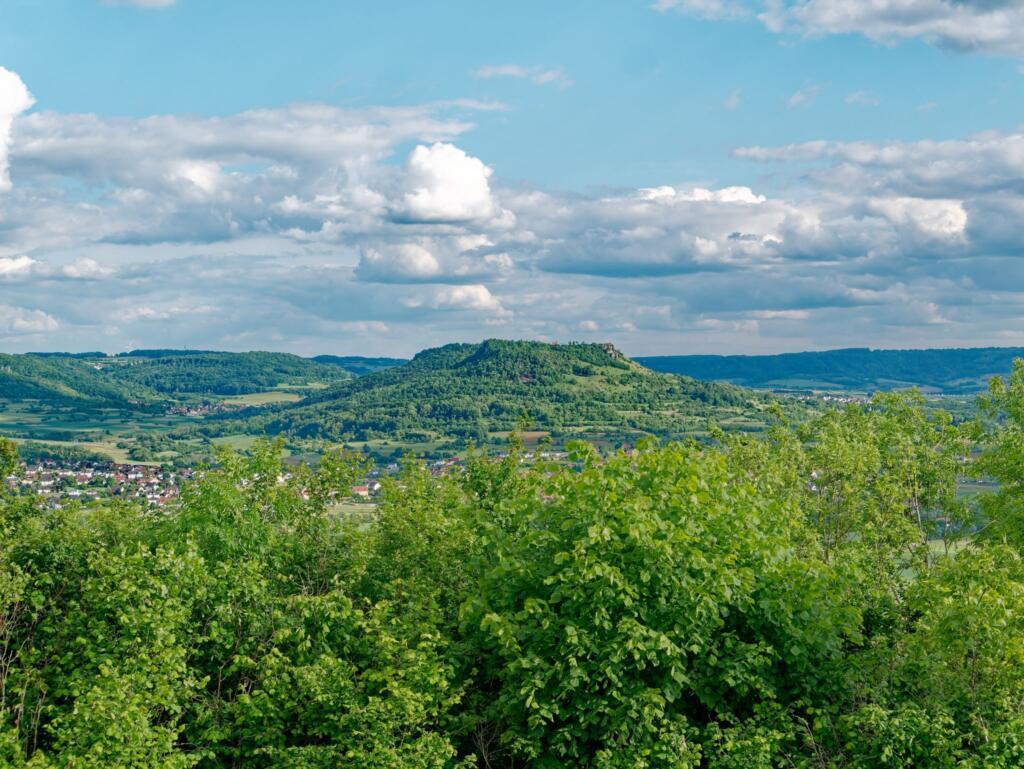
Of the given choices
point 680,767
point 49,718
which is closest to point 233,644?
point 49,718

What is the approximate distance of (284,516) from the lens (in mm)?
32562

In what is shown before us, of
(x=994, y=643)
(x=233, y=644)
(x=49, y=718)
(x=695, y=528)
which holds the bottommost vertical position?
(x=49, y=718)

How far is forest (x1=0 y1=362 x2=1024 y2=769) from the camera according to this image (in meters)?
20.7

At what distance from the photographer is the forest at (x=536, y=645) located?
68.0 feet

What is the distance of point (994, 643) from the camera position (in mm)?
20766

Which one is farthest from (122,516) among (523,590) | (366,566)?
(523,590)

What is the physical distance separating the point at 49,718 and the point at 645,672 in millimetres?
15810

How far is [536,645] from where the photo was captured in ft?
75.5

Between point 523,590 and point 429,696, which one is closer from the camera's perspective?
point 429,696

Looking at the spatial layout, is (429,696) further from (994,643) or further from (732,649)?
(994,643)

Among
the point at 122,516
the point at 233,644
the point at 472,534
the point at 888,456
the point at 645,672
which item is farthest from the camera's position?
the point at 888,456

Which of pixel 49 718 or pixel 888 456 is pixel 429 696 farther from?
pixel 888 456

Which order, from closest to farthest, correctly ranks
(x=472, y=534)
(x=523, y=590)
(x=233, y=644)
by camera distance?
1. (x=523, y=590)
2. (x=233, y=644)
3. (x=472, y=534)

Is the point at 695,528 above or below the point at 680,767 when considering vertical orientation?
above
